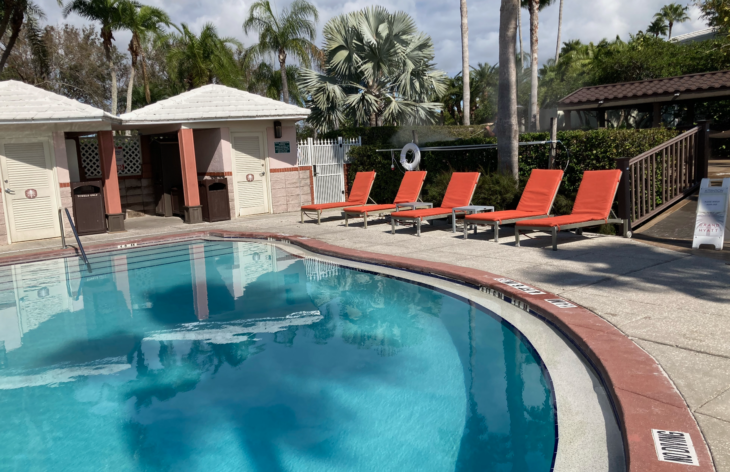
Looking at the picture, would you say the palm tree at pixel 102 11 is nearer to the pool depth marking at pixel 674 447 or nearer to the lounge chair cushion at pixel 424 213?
the lounge chair cushion at pixel 424 213

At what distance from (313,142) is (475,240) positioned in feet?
27.3

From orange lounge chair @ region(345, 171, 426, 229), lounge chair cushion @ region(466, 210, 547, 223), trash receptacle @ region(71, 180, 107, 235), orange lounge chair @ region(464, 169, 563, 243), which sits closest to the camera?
lounge chair cushion @ region(466, 210, 547, 223)

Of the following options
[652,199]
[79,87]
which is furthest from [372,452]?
[79,87]

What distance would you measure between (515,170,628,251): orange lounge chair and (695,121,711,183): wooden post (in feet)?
8.18

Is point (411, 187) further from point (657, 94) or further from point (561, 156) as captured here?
point (657, 94)

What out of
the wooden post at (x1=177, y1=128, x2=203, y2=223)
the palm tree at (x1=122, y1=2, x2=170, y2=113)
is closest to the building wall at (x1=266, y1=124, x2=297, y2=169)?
the wooden post at (x1=177, y1=128, x2=203, y2=223)

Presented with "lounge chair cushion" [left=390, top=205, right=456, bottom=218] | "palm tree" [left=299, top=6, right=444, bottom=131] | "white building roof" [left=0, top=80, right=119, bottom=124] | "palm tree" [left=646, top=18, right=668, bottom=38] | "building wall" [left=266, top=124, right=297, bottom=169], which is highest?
"palm tree" [left=646, top=18, right=668, bottom=38]

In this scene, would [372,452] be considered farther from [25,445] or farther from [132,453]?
[25,445]

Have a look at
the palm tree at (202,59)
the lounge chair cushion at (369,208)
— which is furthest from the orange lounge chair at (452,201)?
the palm tree at (202,59)

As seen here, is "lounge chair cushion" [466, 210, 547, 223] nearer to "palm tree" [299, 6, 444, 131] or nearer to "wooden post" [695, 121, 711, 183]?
"wooden post" [695, 121, 711, 183]

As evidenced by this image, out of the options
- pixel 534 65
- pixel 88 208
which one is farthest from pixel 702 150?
pixel 534 65

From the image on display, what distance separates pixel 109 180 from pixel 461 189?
8.21 m

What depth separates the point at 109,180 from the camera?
1366cm

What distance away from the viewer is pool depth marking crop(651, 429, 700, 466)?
2.73 meters
